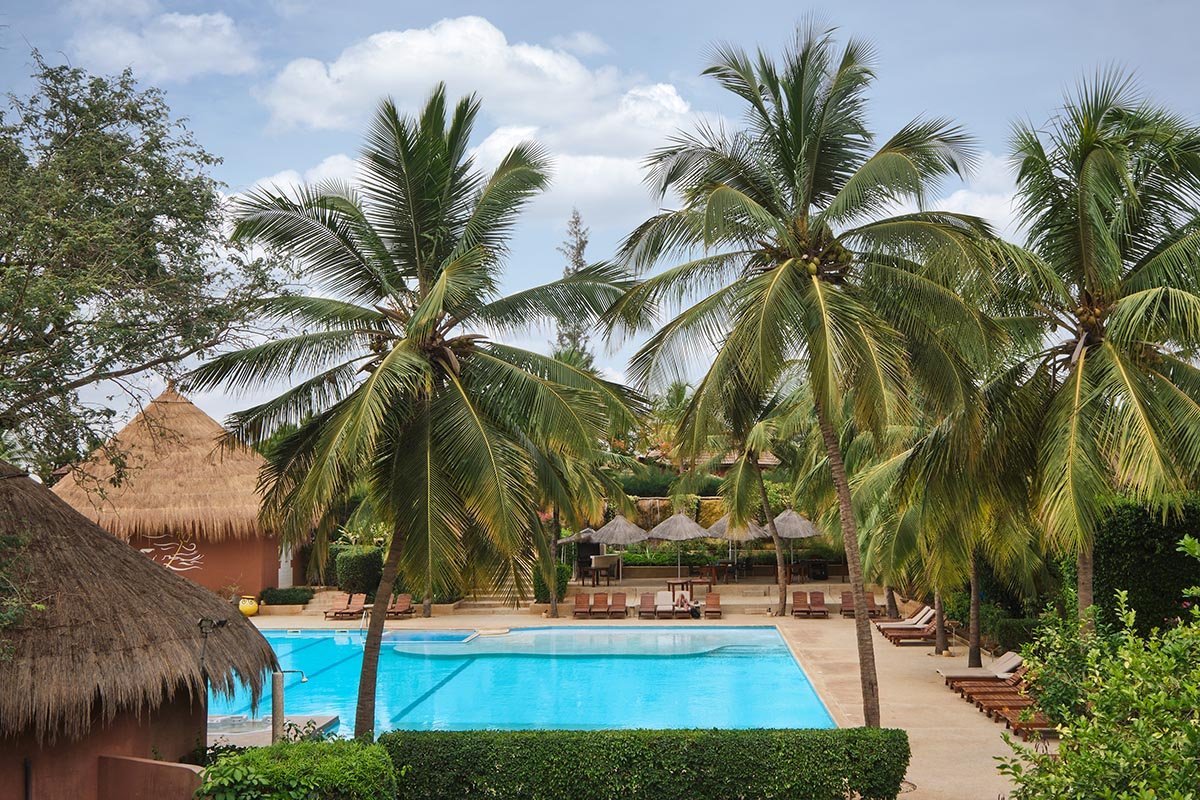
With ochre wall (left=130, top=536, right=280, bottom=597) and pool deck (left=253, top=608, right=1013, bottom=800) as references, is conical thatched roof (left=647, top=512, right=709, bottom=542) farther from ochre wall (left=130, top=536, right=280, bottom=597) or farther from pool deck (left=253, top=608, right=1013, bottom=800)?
ochre wall (left=130, top=536, right=280, bottom=597)

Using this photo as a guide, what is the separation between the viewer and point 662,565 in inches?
1313

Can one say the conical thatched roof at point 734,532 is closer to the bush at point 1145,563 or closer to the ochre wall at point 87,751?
the bush at point 1145,563

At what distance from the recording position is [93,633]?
973 cm

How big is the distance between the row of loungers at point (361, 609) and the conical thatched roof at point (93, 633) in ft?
50.5

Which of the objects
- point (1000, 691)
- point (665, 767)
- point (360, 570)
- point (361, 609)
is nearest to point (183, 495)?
point (360, 570)

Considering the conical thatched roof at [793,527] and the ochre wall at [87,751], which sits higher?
the conical thatched roof at [793,527]

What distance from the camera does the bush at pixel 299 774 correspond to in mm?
8664

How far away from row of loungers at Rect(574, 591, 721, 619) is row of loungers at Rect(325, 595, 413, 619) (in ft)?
15.0

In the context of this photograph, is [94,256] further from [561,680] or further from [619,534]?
[619,534]

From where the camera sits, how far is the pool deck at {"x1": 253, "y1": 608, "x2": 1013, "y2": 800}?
11.6 m

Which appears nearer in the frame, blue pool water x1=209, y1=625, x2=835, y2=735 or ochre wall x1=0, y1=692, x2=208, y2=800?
ochre wall x1=0, y1=692, x2=208, y2=800

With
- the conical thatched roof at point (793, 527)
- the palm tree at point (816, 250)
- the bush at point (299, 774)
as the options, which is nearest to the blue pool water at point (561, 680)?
the conical thatched roof at point (793, 527)

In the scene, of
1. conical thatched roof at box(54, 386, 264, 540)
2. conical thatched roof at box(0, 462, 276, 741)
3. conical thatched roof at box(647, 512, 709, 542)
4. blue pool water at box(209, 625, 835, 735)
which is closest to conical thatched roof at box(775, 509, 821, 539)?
conical thatched roof at box(647, 512, 709, 542)

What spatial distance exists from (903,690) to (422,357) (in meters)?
10.4
